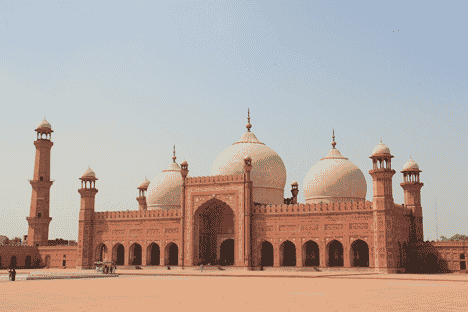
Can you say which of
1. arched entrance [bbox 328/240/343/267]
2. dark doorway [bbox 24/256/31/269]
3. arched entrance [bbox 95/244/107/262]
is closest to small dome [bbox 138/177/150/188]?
arched entrance [bbox 95/244/107/262]

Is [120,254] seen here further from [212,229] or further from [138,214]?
[212,229]

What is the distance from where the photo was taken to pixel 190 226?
34344mm

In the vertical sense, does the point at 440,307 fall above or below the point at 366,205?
below

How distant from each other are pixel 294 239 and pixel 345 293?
17.3 meters

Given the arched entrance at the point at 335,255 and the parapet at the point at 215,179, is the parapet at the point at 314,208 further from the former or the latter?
the arched entrance at the point at 335,255

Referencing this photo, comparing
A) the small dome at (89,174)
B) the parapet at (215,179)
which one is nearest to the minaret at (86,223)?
the small dome at (89,174)

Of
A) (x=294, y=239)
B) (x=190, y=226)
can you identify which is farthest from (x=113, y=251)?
(x=294, y=239)

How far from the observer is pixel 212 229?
35844 millimetres

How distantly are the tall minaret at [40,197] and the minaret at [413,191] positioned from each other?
1048 inches

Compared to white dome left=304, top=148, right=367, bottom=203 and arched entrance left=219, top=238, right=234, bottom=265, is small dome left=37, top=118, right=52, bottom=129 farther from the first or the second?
white dome left=304, top=148, right=367, bottom=203

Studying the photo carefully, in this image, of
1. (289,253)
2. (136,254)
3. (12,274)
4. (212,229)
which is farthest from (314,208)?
(12,274)

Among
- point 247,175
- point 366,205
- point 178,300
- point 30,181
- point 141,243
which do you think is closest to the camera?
point 178,300

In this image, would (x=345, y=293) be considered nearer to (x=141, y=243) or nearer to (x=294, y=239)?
(x=294, y=239)

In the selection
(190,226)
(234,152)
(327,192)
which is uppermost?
(234,152)
